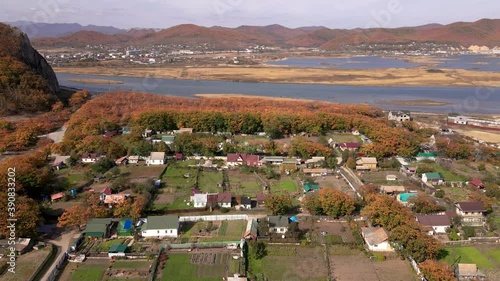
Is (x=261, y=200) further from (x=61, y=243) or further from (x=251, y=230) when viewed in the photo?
(x=61, y=243)

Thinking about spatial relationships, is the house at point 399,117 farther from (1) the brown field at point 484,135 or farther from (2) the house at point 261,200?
(2) the house at point 261,200

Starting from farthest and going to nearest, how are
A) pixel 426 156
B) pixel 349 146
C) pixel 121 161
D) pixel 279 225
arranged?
pixel 349 146 < pixel 426 156 < pixel 121 161 < pixel 279 225

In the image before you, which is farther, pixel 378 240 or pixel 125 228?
pixel 125 228

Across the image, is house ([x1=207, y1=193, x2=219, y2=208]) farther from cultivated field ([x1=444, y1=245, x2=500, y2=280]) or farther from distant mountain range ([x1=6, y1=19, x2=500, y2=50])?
distant mountain range ([x1=6, y1=19, x2=500, y2=50])

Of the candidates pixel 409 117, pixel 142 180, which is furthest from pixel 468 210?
pixel 409 117

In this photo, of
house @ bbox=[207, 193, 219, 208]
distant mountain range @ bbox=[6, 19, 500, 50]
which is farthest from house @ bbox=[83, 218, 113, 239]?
distant mountain range @ bbox=[6, 19, 500, 50]

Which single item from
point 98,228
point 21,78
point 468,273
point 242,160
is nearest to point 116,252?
point 98,228

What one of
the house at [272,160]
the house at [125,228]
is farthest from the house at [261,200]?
the house at [125,228]

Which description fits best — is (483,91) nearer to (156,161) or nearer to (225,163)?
(225,163)
